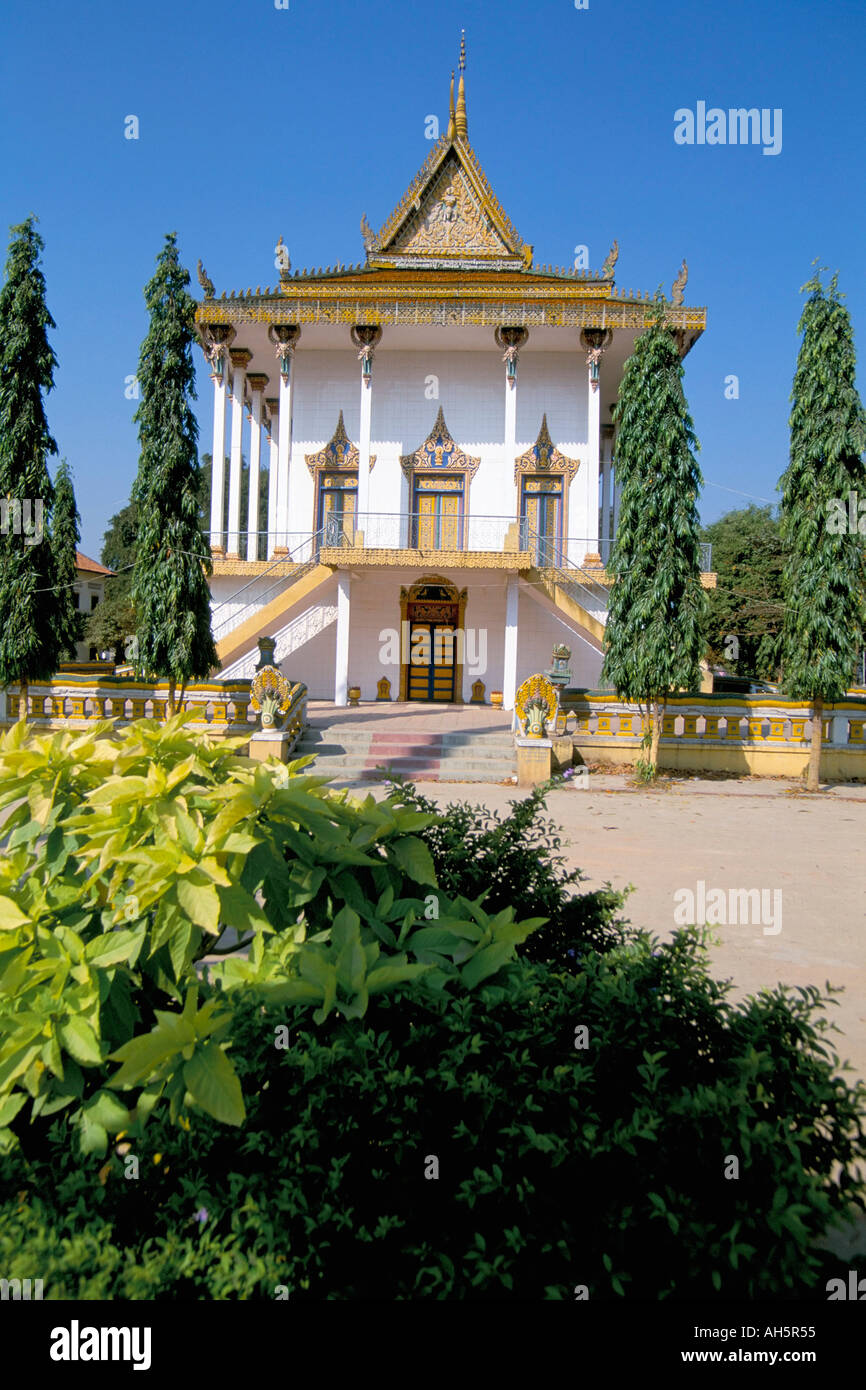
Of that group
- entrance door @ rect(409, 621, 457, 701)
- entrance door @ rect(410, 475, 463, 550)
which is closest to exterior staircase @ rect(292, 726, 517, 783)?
entrance door @ rect(409, 621, 457, 701)

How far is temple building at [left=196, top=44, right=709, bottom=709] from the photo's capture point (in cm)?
2034

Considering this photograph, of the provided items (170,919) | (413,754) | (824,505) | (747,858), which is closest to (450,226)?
(824,505)

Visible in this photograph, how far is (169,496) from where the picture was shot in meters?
14.6

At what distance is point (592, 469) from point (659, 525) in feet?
25.9

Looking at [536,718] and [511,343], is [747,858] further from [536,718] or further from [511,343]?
[511,343]

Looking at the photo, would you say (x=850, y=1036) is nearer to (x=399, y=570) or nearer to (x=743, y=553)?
(x=399, y=570)

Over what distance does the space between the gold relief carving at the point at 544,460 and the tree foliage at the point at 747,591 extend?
1202 centimetres

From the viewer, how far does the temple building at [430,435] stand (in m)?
20.3

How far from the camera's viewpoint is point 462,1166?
1.99 m

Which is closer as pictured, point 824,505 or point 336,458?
A: point 824,505

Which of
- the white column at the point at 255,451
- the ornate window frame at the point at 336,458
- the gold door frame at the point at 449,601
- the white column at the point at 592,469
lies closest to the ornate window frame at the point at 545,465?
the white column at the point at 592,469

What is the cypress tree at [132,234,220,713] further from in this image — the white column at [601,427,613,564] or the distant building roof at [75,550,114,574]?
the distant building roof at [75,550,114,574]

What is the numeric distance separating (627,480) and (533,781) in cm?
550

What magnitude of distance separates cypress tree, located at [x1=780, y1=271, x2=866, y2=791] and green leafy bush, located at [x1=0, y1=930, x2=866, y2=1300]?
1341 centimetres
